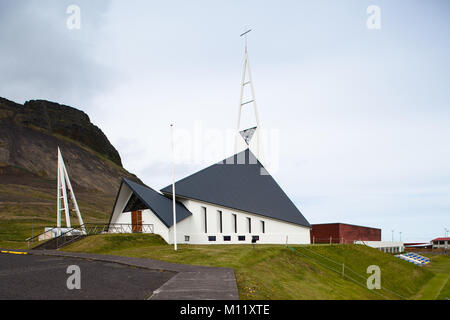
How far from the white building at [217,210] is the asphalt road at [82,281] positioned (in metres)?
14.6

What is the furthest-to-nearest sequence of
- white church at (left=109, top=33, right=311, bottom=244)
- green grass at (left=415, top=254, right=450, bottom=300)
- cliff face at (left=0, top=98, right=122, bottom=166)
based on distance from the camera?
1. cliff face at (left=0, top=98, right=122, bottom=166)
2. white church at (left=109, top=33, right=311, bottom=244)
3. green grass at (left=415, top=254, right=450, bottom=300)

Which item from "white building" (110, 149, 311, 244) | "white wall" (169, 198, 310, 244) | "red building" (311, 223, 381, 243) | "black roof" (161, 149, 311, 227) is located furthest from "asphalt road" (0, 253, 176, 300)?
"red building" (311, 223, 381, 243)

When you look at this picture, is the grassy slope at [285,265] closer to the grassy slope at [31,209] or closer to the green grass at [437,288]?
the green grass at [437,288]

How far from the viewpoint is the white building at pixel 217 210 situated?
1366 inches

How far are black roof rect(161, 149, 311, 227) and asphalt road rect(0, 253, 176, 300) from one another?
59.7ft

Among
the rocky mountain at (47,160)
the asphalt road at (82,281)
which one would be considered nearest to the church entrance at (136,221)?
the asphalt road at (82,281)

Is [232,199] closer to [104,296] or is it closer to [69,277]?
[69,277]

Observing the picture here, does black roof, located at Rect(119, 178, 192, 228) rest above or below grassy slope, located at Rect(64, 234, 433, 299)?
above

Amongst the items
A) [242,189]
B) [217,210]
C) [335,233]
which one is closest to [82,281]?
[217,210]

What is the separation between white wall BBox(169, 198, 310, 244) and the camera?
34.9 m

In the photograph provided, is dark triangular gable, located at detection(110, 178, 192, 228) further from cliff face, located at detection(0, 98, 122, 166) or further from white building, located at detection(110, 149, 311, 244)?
cliff face, located at detection(0, 98, 122, 166)

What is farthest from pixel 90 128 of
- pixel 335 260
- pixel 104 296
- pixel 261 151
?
pixel 104 296

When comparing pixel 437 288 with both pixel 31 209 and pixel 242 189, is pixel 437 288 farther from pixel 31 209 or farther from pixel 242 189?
pixel 31 209

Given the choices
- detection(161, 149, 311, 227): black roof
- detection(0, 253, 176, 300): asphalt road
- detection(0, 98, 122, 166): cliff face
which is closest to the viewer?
detection(0, 253, 176, 300): asphalt road
